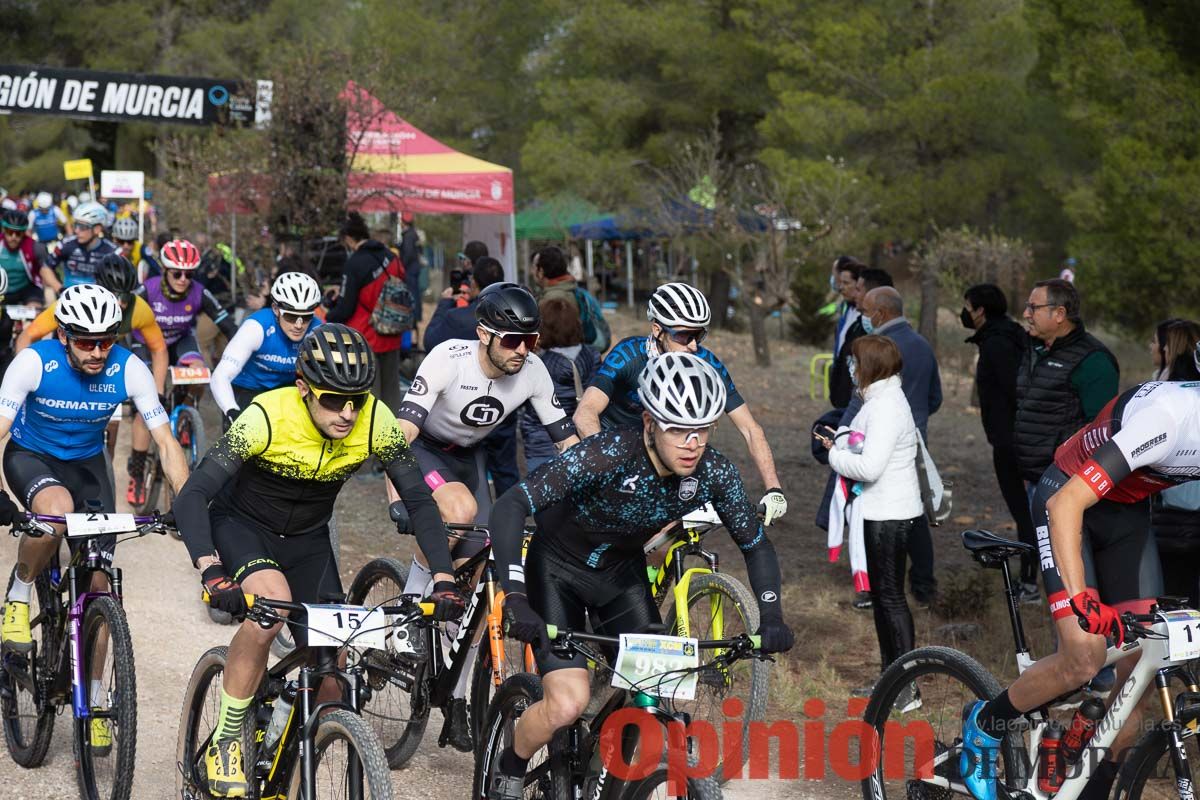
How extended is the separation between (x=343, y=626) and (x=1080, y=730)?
2.54m

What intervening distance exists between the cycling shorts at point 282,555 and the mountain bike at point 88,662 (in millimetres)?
399

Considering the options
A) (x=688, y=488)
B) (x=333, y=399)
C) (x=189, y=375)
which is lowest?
(x=688, y=488)

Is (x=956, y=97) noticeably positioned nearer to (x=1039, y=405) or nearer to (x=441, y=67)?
(x=441, y=67)

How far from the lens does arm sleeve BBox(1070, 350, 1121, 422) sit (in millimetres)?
7934

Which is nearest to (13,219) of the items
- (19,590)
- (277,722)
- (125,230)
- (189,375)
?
(125,230)

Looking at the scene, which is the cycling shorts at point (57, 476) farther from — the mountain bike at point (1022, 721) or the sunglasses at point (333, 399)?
the mountain bike at point (1022, 721)

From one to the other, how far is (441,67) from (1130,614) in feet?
112

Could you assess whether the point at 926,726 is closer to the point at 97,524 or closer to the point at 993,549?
the point at 993,549

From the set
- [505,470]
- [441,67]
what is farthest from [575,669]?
[441,67]

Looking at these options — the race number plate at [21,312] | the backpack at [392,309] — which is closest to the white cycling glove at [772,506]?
the backpack at [392,309]

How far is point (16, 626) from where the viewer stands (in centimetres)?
638

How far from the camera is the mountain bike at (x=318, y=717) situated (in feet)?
14.1

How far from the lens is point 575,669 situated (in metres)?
4.46

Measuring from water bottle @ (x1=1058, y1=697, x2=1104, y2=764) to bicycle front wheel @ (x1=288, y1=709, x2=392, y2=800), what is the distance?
2326mm
